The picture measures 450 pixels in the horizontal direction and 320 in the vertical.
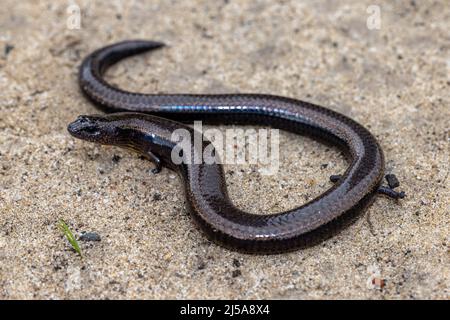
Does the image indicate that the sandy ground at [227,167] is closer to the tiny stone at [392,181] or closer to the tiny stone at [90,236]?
the tiny stone at [90,236]

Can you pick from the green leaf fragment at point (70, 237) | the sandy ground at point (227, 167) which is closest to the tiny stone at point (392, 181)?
the sandy ground at point (227, 167)

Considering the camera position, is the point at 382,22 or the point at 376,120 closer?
the point at 376,120

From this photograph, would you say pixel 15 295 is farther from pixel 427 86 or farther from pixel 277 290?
pixel 427 86

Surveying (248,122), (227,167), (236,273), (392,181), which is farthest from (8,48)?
(392,181)

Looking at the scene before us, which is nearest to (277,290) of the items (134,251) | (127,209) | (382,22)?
(134,251)

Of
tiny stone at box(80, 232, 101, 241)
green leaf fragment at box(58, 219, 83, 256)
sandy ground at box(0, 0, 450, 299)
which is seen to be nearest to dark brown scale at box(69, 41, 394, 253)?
sandy ground at box(0, 0, 450, 299)

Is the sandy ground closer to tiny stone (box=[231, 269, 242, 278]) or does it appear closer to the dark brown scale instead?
tiny stone (box=[231, 269, 242, 278])

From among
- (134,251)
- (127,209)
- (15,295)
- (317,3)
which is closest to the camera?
(15,295)
